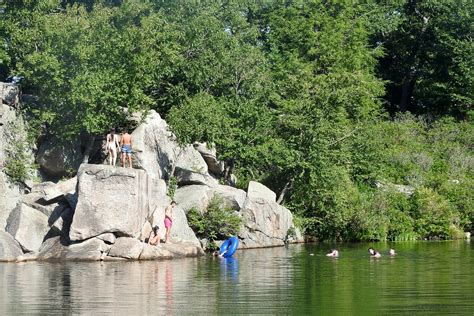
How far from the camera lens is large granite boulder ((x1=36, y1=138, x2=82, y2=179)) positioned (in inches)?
1737

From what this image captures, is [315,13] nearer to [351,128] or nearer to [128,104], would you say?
[351,128]

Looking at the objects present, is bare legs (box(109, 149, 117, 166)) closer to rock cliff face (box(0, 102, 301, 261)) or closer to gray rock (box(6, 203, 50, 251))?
rock cliff face (box(0, 102, 301, 261))

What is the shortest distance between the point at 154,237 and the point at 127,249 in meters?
1.71

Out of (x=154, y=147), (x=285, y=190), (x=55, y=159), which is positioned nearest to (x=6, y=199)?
(x=55, y=159)

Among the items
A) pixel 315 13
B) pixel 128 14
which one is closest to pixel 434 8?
pixel 315 13

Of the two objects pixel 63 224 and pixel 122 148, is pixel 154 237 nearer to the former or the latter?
→ pixel 63 224

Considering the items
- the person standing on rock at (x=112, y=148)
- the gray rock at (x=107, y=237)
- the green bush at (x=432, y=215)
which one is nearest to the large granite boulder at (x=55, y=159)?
the person standing on rock at (x=112, y=148)

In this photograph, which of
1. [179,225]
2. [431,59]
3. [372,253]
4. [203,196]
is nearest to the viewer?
[372,253]

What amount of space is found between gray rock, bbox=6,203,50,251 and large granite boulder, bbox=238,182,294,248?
886cm

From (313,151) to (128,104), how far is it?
30.3 feet

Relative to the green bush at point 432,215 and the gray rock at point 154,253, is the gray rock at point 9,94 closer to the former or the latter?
the gray rock at point 154,253

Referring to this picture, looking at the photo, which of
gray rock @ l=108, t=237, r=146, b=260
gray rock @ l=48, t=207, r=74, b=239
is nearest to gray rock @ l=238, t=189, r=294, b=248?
gray rock @ l=108, t=237, r=146, b=260

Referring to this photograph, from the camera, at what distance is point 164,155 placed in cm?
Answer: 4334

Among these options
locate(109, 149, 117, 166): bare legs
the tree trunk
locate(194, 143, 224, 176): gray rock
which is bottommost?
the tree trunk
